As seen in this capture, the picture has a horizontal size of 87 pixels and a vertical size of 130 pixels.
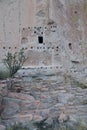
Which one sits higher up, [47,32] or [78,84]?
[47,32]

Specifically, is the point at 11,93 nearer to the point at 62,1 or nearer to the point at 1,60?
the point at 1,60

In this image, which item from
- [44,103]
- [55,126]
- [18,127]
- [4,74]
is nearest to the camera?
[18,127]

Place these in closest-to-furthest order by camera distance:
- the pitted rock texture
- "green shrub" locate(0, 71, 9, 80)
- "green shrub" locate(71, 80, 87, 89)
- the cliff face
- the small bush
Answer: the small bush
the pitted rock texture
"green shrub" locate(71, 80, 87, 89)
"green shrub" locate(0, 71, 9, 80)
the cliff face

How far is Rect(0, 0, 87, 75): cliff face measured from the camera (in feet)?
85.6

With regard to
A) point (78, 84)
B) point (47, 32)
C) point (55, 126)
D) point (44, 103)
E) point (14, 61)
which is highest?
point (47, 32)

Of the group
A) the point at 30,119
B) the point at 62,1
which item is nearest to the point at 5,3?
the point at 62,1

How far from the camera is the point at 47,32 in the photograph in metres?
26.4

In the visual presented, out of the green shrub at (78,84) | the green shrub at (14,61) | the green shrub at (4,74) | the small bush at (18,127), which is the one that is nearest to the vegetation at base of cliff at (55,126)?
the small bush at (18,127)

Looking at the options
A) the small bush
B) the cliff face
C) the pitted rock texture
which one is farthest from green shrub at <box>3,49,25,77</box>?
the small bush

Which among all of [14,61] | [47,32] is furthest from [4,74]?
[47,32]

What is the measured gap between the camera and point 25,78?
2486 centimetres

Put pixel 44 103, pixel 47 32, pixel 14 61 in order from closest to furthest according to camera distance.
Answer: pixel 44 103 → pixel 14 61 → pixel 47 32

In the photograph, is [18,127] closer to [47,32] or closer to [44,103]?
[44,103]

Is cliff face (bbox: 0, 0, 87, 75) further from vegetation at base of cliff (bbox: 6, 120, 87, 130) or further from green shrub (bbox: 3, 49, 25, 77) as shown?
vegetation at base of cliff (bbox: 6, 120, 87, 130)
